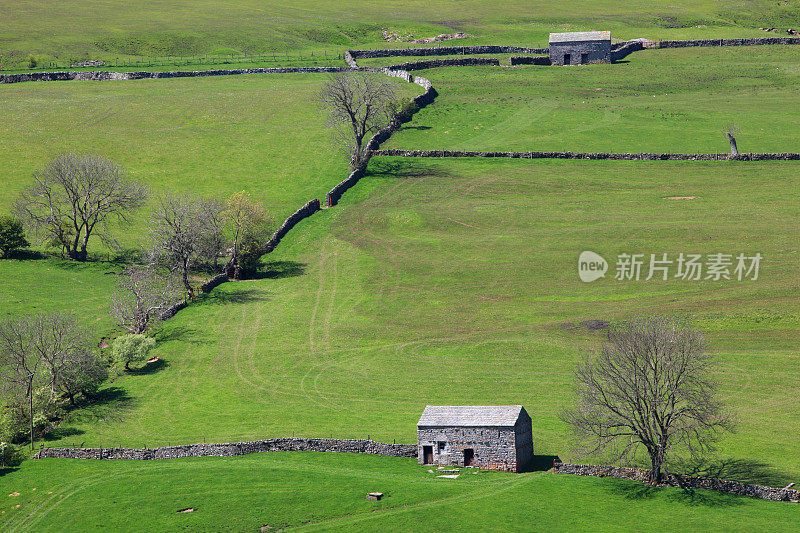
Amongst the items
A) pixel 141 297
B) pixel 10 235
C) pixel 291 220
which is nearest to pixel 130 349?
pixel 141 297

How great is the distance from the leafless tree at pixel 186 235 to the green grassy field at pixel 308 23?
72806mm

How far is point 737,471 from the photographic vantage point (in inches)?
2023

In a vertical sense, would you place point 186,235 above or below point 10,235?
below

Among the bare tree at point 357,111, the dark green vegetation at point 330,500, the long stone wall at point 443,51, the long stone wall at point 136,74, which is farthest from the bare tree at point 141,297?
the long stone wall at point 443,51

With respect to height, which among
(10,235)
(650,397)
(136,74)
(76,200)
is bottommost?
(650,397)

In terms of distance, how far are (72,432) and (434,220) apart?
4113cm

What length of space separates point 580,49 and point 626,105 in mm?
22417

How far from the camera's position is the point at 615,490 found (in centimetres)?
5097

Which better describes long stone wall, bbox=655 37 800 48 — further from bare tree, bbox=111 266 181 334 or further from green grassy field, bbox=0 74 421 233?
bare tree, bbox=111 266 181 334

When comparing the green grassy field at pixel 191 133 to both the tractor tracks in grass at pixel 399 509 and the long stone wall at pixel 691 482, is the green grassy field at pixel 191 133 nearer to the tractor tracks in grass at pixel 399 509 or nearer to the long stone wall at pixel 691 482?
the tractor tracks in grass at pixel 399 509

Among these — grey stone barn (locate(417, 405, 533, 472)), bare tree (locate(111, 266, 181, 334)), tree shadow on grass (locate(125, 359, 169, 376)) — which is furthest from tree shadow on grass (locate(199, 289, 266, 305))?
grey stone barn (locate(417, 405, 533, 472))

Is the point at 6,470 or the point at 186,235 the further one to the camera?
the point at 186,235

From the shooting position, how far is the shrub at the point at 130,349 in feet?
233

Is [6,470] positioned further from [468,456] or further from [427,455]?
[468,456]
